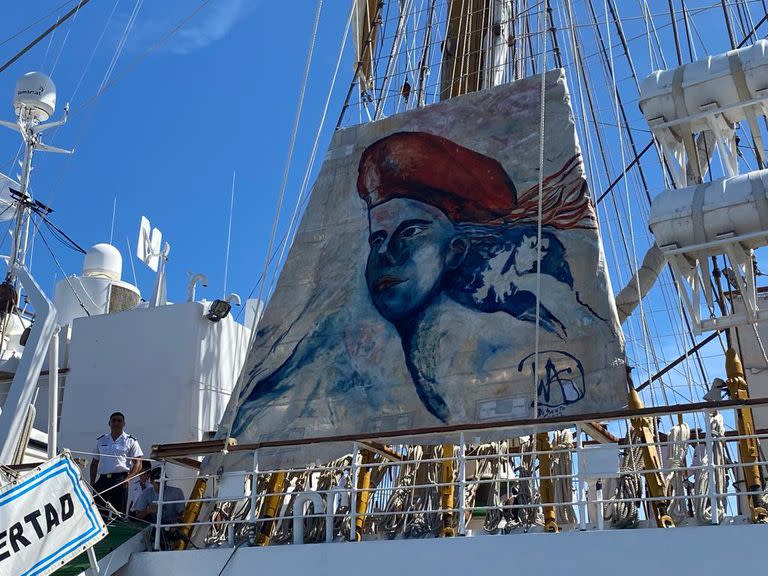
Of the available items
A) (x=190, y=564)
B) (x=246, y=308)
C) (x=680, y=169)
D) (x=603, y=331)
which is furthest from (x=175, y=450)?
(x=246, y=308)

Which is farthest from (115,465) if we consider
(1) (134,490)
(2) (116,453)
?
(1) (134,490)

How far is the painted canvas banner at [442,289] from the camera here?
8734mm

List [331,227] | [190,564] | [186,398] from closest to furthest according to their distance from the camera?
[190,564] < [331,227] < [186,398]

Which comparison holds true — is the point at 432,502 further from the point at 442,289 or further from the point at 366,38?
the point at 366,38

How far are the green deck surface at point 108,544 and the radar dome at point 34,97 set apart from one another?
31.4 feet

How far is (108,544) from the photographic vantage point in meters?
7.85

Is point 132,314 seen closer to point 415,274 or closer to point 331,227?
point 331,227

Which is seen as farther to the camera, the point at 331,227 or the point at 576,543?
the point at 331,227

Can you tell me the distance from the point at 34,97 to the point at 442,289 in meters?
9.19

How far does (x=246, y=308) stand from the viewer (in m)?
15.2

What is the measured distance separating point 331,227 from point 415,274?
1.21m
